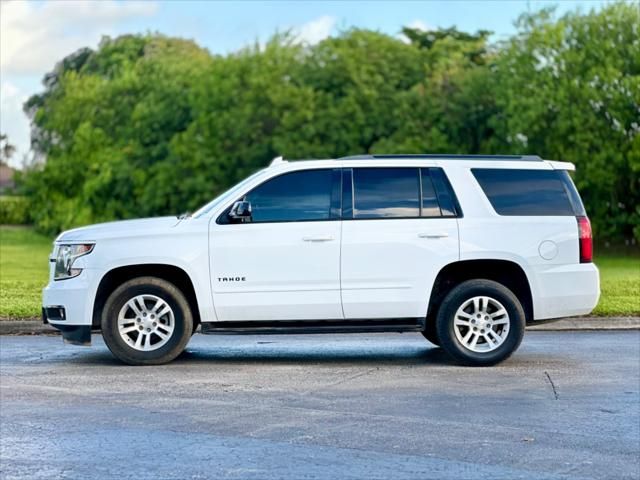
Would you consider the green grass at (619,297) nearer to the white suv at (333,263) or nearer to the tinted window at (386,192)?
the white suv at (333,263)

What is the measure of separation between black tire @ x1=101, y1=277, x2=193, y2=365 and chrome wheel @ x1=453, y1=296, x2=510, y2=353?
101 inches

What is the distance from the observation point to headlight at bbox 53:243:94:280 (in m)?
11.6

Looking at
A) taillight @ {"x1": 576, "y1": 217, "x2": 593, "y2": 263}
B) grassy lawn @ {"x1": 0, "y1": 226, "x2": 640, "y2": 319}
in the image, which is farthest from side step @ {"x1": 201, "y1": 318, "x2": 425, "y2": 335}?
grassy lawn @ {"x1": 0, "y1": 226, "x2": 640, "y2": 319}

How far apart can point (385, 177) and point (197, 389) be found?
3024mm

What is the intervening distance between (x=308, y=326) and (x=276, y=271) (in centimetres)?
61

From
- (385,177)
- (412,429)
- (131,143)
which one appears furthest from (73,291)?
(131,143)

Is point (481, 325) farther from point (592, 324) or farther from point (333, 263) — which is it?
point (592, 324)

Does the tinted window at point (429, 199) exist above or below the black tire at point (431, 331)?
above

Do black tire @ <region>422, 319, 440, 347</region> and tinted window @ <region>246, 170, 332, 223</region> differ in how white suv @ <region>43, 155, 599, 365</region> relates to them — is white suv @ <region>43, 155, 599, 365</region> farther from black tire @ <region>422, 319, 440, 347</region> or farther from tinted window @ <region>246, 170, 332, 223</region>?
black tire @ <region>422, 319, 440, 347</region>

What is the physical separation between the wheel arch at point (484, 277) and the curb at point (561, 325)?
279cm

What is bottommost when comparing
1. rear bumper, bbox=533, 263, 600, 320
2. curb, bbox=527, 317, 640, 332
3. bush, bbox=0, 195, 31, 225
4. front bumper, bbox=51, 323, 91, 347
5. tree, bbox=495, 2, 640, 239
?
curb, bbox=527, 317, 640, 332

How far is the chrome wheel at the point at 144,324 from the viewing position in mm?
11445

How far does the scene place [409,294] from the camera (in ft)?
37.7

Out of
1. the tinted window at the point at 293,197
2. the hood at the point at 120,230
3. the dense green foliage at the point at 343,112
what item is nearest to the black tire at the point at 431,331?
the tinted window at the point at 293,197
